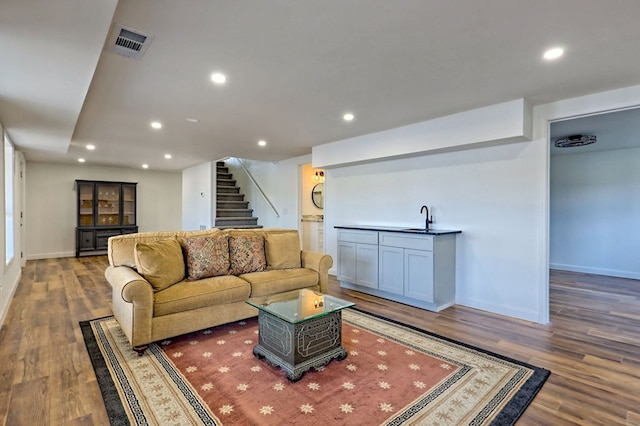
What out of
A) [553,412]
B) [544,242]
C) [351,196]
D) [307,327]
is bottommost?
[553,412]

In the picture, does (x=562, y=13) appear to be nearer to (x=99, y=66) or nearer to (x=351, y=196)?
→ (x=99, y=66)

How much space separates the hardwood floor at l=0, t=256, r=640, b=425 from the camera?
191cm

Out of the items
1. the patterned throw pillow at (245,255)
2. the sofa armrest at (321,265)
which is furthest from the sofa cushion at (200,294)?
the sofa armrest at (321,265)

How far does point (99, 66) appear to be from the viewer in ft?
8.29

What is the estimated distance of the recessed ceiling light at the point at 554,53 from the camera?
2.24 m

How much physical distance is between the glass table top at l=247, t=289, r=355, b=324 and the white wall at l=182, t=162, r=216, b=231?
193 inches

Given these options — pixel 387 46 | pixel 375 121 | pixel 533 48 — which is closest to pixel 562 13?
pixel 533 48

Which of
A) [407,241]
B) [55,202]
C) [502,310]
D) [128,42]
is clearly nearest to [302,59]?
[128,42]

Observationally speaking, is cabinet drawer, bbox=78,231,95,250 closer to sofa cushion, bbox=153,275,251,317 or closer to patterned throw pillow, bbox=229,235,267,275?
patterned throw pillow, bbox=229,235,267,275

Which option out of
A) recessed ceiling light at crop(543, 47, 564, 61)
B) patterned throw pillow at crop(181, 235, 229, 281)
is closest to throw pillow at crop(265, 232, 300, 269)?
patterned throw pillow at crop(181, 235, 229, 281)

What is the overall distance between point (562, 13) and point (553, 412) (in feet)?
7.71

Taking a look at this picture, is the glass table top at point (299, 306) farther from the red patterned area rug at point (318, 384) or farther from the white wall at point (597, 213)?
the white wall at point (597, 213)

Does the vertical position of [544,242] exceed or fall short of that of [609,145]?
it falls short

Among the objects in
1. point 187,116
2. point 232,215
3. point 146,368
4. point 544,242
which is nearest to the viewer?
point 146,368
